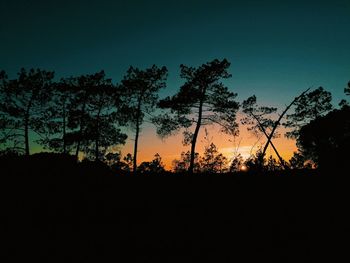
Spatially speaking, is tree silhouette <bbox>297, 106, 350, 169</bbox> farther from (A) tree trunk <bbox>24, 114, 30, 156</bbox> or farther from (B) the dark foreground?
(A) tree trunk <bbox>24, 114, 30, 156</bbox>

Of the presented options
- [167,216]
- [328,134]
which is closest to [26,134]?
[167,216]

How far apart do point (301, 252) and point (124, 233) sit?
408 cm

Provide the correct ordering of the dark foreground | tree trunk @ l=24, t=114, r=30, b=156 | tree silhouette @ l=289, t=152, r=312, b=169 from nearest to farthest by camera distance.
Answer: the dark foreground
tree trunk @ l=24, t=114, r=30, b=156
tree silhouette @ l=289, t=152, r=312, b=169

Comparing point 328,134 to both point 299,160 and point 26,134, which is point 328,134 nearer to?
point 299,160

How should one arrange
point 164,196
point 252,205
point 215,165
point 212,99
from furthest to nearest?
point 215,165, point 212,99, point 164,196, point 252,205

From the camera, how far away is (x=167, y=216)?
6.15m

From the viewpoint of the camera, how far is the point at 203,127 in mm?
20719

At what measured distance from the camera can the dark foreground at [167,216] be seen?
4531 millimetres

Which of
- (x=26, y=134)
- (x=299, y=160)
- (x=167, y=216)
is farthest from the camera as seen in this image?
(x=299, y=160)

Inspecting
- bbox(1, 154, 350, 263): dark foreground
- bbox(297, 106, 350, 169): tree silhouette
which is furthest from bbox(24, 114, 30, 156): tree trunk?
bbox(297, 106, 350, 169): tree silhouette

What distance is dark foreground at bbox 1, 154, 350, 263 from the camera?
→ 178 inches

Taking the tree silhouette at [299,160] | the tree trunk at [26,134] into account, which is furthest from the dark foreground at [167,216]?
the tree silhouette at [299,160]

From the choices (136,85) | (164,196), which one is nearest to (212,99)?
(136,85)

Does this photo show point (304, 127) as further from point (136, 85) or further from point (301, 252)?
point (301, 252)
